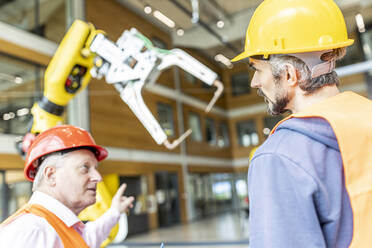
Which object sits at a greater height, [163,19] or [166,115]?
[163,19]

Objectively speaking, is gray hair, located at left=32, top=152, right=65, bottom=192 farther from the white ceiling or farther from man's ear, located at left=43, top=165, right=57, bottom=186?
the white ceiling

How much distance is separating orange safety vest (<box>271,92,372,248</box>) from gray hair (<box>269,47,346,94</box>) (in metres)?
0.18

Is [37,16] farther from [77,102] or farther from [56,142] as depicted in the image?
[56,142]

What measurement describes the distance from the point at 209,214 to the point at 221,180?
8.92 ft

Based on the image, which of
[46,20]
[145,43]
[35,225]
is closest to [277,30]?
[35,225]

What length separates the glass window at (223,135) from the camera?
21750 millimetres

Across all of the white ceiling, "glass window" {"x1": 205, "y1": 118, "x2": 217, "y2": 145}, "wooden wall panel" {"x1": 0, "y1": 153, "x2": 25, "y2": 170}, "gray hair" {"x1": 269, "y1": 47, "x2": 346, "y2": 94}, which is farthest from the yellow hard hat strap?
"glass window" {"x1": 205, "y1": 118, "x2": 217, "y2": 145}

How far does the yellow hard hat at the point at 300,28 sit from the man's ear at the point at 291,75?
0.05m

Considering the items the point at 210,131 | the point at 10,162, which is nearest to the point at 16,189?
the point at 10,162

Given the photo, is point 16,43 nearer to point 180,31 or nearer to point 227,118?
point 180,31

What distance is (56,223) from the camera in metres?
1.64

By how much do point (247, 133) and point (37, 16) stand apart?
49.1 ft

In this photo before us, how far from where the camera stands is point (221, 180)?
2139 cm

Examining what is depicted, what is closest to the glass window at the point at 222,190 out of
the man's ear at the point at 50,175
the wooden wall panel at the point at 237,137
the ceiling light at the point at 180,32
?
the wooden wall panel at the point at 237,137
